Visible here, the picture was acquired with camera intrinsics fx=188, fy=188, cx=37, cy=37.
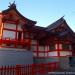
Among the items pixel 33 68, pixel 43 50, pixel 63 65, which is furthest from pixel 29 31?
pixel 33 68

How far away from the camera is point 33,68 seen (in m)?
17.6

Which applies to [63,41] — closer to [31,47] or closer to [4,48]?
[31,47]

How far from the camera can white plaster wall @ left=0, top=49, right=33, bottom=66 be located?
2161cm

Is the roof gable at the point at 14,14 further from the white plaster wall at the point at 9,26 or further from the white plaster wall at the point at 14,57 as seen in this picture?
the white plaster wall at the point at 14,57

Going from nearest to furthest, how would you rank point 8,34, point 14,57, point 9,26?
point 14,57, point 8,34, point 9,26

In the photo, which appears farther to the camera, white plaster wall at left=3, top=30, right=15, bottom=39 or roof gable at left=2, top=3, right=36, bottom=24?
roof gable at left=2, top=3, right=36, bottom=24

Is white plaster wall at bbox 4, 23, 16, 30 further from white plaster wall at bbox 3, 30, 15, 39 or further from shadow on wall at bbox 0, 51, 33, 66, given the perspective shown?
shadow on wall at bbox 0, 51, 33, 66

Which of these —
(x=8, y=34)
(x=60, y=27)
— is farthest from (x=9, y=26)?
(x=60, y=27)

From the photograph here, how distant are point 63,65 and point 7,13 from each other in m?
10.2

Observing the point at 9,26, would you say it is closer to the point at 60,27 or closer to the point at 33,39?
the point at 33,39

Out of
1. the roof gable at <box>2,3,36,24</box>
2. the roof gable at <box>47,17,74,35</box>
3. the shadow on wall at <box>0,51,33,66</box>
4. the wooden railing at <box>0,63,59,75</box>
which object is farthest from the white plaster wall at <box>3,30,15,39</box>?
the roof gable at <box>47,17,74,35</box>

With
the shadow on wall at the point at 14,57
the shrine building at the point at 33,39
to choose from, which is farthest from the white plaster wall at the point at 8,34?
the shadow on wall at the point at 14,57

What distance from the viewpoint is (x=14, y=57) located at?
74.3 feet

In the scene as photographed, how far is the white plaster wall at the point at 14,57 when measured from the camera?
21609 millimetres
